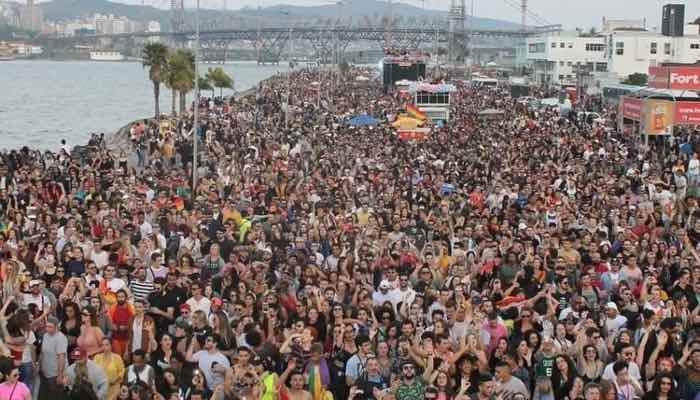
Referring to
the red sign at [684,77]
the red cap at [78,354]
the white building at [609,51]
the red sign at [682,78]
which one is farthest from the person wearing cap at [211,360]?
the white building at [609,51]

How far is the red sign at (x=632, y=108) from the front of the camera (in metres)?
36.3

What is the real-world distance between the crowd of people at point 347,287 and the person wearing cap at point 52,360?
0.02 metres

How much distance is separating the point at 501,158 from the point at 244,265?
17.9 metres

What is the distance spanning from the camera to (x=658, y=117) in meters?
34.3

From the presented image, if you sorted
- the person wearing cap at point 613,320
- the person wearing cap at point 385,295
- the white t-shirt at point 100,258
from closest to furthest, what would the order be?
1. the person wearing cap at point 613,320
2. the person wearing cap at point 385,295
3. the white t-shirt at point 100,258

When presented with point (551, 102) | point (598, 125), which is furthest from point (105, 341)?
point (551, 102)

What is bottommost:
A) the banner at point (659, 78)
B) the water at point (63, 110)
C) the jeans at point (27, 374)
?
the water at point (63, 110)

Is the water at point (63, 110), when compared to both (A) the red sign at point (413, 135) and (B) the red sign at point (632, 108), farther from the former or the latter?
(B) the red sign at point (632, 108)

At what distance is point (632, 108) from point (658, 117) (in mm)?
3450

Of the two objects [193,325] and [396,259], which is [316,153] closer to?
[396,259]

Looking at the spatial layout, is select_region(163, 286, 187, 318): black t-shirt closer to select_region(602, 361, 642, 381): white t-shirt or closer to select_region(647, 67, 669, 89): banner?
select_region(602, 361, 642, 381): white t-shirt

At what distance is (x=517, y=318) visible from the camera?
11227 mm

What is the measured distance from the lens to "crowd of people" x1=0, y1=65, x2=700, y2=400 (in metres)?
9.44

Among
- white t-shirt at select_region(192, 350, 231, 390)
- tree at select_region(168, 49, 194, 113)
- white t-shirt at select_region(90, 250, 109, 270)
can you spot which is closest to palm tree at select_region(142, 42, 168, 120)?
tree at select_region(168, 49, 194, 113)
